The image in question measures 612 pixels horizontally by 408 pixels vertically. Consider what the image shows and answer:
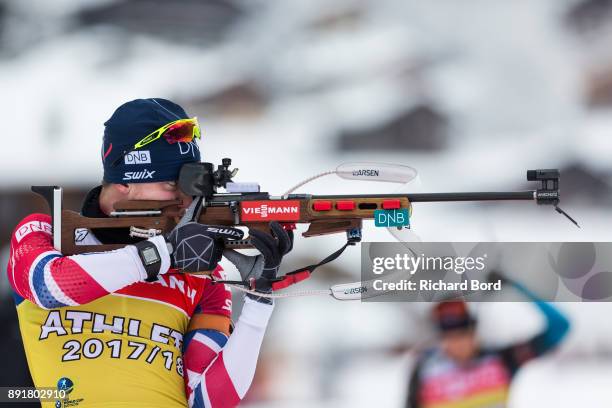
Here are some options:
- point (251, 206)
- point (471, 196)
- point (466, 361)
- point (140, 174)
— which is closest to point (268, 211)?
point (251, 206)

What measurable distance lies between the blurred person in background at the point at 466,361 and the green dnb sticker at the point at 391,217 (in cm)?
118

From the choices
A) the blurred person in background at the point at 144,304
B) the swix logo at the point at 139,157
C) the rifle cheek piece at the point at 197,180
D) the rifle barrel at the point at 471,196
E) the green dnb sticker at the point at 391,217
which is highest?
the swix logo at the point at 139,157

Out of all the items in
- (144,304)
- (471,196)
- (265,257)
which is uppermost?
(471,196)

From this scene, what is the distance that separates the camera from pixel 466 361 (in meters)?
2.90

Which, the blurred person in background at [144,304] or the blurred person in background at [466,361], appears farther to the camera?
the blurred person in background at [466,361]

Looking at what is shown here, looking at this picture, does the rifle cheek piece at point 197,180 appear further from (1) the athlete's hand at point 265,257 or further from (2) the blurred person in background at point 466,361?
(2) the blurred person in background at point 466,361

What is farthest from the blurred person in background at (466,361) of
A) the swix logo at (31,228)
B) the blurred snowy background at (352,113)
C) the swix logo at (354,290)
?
the swix logo at (31,228)

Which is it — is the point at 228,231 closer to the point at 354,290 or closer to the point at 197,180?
the point at 197,180

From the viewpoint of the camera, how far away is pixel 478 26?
321cm

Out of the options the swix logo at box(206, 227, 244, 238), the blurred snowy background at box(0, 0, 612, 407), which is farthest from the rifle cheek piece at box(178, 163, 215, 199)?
the blurred snowy background at box(0, 0, 612, 407)

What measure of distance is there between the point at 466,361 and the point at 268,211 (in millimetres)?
1439

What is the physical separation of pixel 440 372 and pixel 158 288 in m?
1.42

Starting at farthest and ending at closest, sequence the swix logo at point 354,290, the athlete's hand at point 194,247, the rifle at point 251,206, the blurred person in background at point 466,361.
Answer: the blurred person in background at point 466,361 < the swix logo at point 354,290 < the rifle at point 251,206 < the athlete's hand at point 194,247

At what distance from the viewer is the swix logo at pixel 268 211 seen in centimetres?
172
